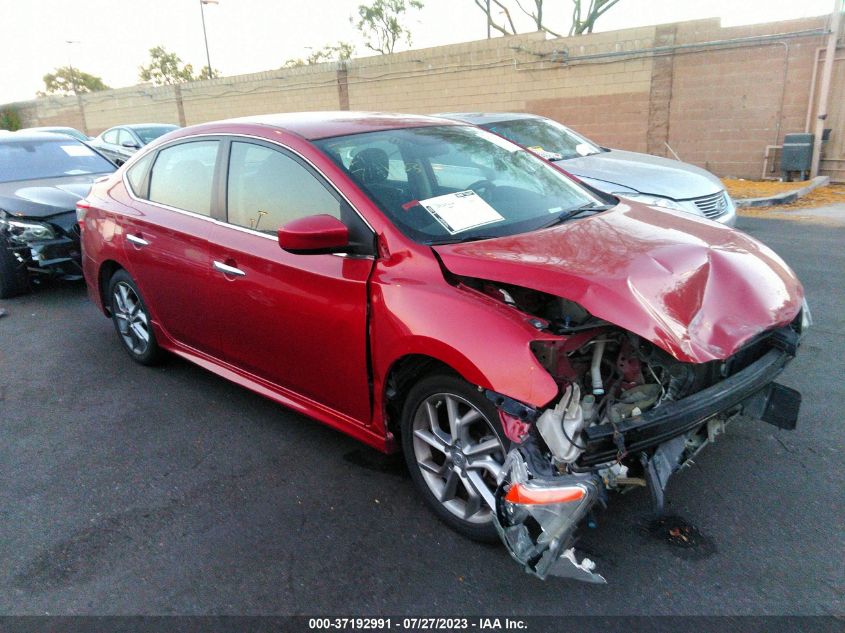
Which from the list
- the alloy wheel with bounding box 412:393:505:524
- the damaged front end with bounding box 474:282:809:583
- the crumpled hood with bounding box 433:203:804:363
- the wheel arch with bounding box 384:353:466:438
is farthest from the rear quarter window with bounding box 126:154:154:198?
the damaged front end with bounding box 474:282:809:583

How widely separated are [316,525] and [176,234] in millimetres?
2026

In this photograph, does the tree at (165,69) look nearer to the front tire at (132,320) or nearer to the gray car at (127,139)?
the gray car at (127,139)

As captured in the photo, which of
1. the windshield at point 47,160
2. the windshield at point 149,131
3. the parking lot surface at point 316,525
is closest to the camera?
the parking lot surface at point 316,525

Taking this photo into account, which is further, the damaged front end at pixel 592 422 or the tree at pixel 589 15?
the tree at pixel 589 15

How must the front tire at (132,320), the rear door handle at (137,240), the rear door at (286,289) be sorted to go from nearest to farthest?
the rear door at (286,289) < the rear door handle at (137,240) < the front tire at (132,320)

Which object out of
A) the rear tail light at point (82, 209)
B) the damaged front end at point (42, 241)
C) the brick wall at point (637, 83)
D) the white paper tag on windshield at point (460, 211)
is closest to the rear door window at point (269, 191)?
the white paper tag on windshield at point (460, 211)

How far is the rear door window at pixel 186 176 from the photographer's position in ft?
12.8

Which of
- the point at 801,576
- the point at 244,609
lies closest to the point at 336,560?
the point at 244,609

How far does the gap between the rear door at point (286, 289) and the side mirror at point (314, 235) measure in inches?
5.0

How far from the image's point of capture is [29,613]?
253 cm

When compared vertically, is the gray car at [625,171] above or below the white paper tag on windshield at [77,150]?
below

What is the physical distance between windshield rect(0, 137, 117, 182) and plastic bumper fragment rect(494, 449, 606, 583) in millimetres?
7136

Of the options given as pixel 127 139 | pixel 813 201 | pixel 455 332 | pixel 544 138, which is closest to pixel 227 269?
pixel 455 332

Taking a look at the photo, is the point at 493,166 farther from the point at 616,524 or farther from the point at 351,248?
the point at 616,524
